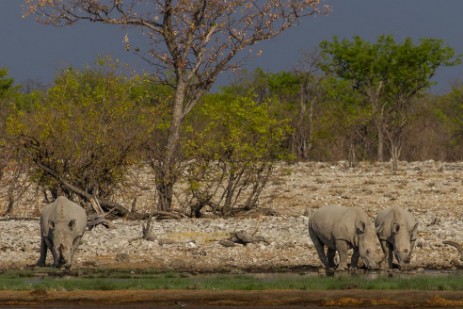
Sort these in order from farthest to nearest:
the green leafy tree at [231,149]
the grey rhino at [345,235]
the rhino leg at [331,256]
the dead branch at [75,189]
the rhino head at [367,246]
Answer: the green leafy tree at [231,149] → the dead branch at [75,189] → the rhino leg at [331,256] → the grey rhino at [345,235] → the rhino head at [367,246]

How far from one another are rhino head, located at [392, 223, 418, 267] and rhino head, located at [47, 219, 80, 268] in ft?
21.1

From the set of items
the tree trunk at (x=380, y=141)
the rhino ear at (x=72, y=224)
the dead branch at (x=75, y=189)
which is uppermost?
the tree trunk at (x=380, y=141)

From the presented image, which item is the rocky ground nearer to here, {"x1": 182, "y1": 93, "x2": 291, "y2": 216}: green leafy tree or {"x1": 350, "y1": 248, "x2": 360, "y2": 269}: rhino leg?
{"x1": 182, "y1": 93, "x2": 291, "y2": 216}: green leafy tree

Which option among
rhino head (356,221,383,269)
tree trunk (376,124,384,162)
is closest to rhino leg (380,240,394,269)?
rhino head (356,221,383,269)

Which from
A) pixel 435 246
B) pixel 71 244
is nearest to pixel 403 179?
pixel 435 246

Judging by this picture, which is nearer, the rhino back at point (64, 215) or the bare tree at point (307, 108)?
the rhino back at point (64, 215)

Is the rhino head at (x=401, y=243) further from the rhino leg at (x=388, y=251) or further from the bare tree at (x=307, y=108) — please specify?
the bare tree at (x=307, y=108)

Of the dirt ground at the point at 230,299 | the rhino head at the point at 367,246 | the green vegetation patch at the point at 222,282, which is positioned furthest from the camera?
the rhino head at the point at 367,246

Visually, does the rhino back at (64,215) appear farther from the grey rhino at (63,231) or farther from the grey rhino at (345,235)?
the grey rhino at (345,235)

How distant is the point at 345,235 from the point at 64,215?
18.5 feet

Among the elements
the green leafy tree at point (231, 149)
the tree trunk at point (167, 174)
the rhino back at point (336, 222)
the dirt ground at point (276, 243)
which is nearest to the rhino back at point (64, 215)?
the dirt ground at point (276, 243)

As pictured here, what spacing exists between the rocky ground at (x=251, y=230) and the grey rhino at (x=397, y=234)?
87 cm

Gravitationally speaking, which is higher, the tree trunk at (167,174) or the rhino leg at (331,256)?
the tree trunk at (167,174)

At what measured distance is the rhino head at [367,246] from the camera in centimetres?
2250
